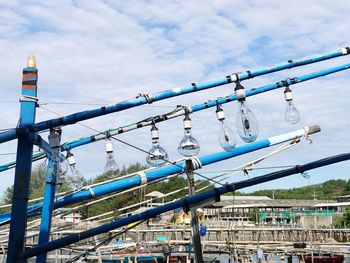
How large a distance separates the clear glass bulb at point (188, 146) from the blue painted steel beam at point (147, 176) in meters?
2.37

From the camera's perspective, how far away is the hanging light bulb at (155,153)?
624cm

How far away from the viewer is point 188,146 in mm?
5996

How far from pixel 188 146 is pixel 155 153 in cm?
45

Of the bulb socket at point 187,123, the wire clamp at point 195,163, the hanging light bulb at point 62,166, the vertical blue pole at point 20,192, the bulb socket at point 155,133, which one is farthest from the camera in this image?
the wire clamp at point 195,163

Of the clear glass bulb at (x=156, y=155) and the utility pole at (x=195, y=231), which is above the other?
the clear glass bulb at (x=156, y=155)

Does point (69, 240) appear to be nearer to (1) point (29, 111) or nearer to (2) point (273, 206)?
(1) point (29, 111)

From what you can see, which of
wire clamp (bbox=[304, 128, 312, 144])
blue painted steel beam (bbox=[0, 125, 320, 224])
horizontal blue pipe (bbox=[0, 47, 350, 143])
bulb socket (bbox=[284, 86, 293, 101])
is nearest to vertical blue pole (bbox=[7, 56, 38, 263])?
horizontal blue pipe (bbox=[0, 47, 350, 143])

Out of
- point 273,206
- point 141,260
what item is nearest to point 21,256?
point 141,260

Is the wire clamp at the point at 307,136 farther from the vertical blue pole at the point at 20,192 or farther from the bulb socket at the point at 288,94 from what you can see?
the vertical blue pole at the point at 20,192

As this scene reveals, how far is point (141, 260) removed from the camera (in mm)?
28078

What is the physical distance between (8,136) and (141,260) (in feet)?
76.4

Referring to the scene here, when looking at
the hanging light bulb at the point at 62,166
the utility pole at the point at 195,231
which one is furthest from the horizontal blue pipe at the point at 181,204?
the hanging light bulb at the point at 62,166

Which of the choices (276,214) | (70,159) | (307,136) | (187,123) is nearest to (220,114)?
(187,123)

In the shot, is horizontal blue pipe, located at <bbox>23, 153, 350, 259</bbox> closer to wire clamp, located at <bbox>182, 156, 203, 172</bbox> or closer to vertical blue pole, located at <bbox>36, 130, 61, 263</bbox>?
vertical blue pole, located at <bbox>36, 130, 61, 263</bbox>
